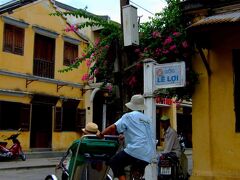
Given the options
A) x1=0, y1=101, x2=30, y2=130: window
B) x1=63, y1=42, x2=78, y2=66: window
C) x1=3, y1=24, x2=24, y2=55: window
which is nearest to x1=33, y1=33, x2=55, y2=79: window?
x1=63, y1=42, x2=78, y2=66: window

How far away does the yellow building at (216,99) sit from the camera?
8867 mm

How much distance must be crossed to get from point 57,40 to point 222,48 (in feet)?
50.2

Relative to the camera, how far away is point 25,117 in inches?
818

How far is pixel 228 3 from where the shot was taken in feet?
29.8

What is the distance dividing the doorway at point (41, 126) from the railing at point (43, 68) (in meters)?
1.59

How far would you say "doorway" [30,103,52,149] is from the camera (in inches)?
860

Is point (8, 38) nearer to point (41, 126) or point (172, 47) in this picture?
point (41, 126)

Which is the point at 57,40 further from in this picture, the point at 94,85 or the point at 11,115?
the point at 11,115

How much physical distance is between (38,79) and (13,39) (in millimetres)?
2380

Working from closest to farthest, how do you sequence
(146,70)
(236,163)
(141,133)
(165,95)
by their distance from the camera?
1. (141,133)
2. (146,70)
3. (236,163)
4. (165,95)

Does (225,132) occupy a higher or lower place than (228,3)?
lower

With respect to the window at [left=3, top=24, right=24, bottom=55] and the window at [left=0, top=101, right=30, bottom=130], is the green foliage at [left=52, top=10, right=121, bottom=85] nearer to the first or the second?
the window at [left=0, top=101, right=30, bottom=130]

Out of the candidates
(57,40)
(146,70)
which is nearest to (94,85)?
(57,40)

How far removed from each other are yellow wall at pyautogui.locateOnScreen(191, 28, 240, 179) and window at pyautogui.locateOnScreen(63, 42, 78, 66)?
1523cm
